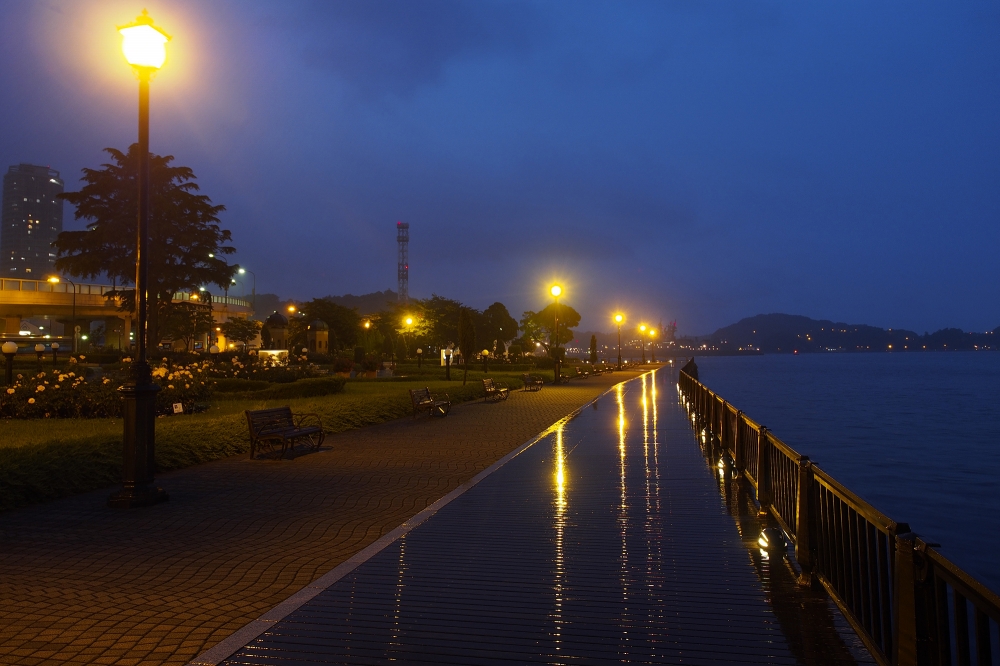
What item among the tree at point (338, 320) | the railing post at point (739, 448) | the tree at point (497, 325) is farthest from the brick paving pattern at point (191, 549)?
the tree at point (497, 325)

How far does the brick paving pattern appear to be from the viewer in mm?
4480

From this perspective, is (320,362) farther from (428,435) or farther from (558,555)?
(558,555)

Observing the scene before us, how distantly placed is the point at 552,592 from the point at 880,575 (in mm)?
2152

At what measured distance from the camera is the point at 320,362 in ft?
149

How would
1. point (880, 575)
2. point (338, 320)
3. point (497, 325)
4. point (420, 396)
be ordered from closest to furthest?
point (880, 575)
point (420, 396)
point (338, 320)
point (497, 325)

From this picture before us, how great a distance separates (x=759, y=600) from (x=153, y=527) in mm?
5568

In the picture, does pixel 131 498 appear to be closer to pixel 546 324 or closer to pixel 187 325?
pixel 187 325

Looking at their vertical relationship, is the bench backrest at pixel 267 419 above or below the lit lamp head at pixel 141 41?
below

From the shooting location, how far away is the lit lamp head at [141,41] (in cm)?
822

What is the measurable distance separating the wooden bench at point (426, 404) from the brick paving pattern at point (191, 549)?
6.27m

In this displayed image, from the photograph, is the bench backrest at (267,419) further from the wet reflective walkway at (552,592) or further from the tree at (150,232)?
the tree at (150,232)

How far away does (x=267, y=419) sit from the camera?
39.6ft

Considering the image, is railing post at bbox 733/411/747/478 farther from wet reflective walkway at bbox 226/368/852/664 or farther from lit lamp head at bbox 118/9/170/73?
lit lamp head at bbox 118/9/170/73

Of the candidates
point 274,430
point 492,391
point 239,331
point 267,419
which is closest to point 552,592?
point 274,430
